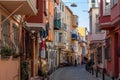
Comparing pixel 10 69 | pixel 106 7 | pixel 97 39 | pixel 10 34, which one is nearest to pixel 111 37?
pixel 106 7

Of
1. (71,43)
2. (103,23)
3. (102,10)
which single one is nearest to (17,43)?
(103,23)

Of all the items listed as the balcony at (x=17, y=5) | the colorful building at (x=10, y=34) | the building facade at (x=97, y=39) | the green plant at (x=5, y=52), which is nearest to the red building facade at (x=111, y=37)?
the building facade at (x=97, y=39)

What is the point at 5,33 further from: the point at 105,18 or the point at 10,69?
the point at 105,18

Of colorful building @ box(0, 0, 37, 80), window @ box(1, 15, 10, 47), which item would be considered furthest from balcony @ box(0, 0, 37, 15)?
window @ box(1, 15, 10, 47)

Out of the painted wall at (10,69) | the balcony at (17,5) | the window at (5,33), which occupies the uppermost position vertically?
the balcony at (17,5)

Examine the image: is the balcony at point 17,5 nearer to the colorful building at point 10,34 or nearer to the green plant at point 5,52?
the colorful building at point 10,34

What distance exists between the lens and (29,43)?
2497cm

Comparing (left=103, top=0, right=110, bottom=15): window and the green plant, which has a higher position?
(left=103, top=0, right=110, bottom=15): window

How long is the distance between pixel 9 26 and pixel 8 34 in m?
0.49

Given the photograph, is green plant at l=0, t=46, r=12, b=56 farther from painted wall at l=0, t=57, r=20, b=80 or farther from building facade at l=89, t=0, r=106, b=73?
building facade at l=89, t=0, r=106, b=73

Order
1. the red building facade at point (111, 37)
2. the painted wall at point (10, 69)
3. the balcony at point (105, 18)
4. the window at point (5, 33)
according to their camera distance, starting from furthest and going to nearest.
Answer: the balcony at point (105, 18)
the red building facade at point (111, 37)
the window at point (5, 33)
the painted wall at point (10, 69)

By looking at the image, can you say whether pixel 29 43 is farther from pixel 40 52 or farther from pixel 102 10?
pixel 102 10

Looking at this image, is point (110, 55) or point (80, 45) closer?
point (110, 55)

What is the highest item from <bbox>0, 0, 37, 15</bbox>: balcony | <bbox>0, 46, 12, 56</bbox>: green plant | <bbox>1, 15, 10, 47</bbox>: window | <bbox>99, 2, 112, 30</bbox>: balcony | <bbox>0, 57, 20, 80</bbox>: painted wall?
<bbox>99, 2, 112, 30</bbox>: balcony
